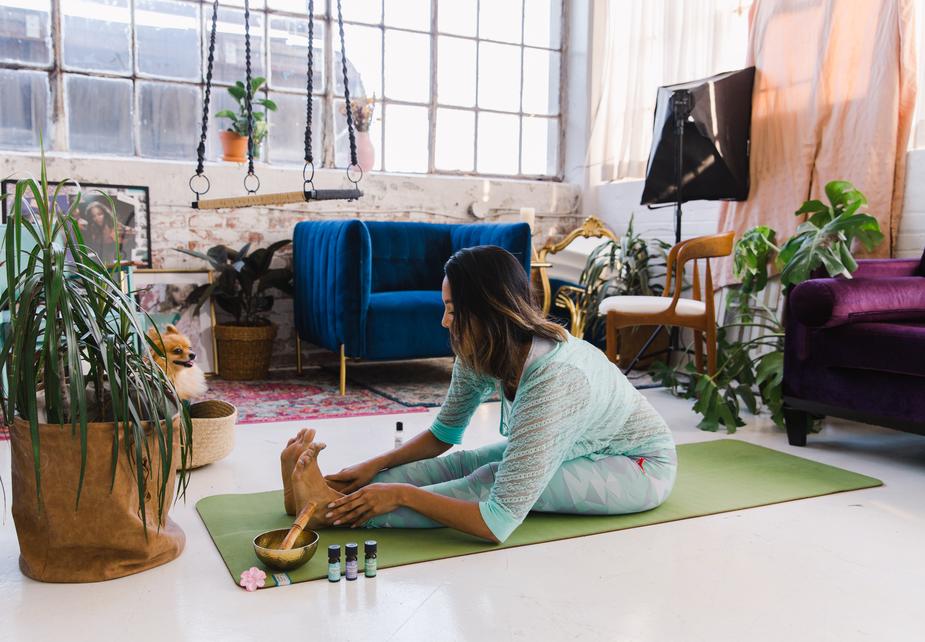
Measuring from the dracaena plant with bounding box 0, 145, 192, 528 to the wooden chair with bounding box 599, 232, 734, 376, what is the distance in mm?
2552

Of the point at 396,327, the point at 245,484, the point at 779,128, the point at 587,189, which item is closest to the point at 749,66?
the point at 779,128

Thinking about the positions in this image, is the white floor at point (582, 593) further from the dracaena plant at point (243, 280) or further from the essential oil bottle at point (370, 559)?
the dracaena plant at point (243, 280)

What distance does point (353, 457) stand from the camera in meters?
2.84

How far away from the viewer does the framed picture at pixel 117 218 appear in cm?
436

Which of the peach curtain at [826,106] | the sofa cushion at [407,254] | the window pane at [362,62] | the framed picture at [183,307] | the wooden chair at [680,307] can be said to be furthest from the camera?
the window pane at [362,62]

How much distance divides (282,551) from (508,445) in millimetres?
536

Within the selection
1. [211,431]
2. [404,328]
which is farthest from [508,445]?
[404,328]

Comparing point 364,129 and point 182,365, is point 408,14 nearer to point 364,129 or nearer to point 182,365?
point 364,129

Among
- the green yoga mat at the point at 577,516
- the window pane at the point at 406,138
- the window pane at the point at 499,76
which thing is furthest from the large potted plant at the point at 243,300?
the green yoga mat at the point at 577,516

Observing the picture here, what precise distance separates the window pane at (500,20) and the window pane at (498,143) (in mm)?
532

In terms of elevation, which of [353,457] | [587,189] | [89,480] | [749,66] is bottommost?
[353,457]

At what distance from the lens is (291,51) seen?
5023 mm

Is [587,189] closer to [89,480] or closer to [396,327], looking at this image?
[396,327]

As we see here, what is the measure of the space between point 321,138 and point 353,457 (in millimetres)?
2824
